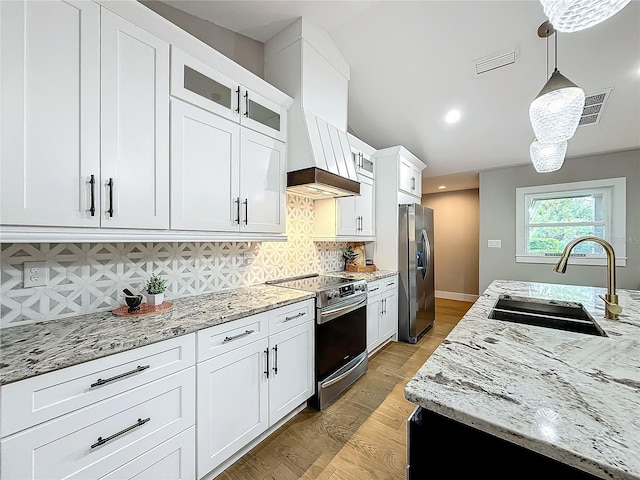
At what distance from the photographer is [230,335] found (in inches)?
61.0

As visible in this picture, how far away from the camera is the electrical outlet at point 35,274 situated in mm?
1344

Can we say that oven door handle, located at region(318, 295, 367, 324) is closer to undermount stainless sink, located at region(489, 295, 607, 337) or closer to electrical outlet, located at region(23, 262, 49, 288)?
undermount stainless sink, located at region(489, 295, 607, 337)

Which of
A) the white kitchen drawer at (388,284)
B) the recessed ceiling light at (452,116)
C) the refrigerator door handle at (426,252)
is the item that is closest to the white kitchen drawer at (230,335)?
the white kitchen drawer at (388,284)

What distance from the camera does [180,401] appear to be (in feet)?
4.33

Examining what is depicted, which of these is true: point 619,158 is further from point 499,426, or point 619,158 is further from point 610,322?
point 499,426

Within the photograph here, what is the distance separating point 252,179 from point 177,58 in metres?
0.84

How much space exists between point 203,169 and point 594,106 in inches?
169

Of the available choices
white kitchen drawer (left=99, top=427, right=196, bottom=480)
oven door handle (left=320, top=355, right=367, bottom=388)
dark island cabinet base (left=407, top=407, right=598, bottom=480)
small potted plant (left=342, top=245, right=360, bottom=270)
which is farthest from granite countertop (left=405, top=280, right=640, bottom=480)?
small potted plant (left=342, top=245, right=360, bottom=270)

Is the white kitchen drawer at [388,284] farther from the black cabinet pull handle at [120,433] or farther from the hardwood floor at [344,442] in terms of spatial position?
the black cabinet pull handle at [120,433]

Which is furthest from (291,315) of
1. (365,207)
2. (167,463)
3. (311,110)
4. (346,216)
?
(365,207)

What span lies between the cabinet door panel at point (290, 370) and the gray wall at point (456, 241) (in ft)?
16.1

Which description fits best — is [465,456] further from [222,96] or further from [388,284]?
[388,284]

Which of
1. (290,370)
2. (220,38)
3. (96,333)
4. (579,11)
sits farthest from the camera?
(220,38)

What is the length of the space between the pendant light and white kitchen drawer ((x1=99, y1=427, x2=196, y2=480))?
255 centimetres
